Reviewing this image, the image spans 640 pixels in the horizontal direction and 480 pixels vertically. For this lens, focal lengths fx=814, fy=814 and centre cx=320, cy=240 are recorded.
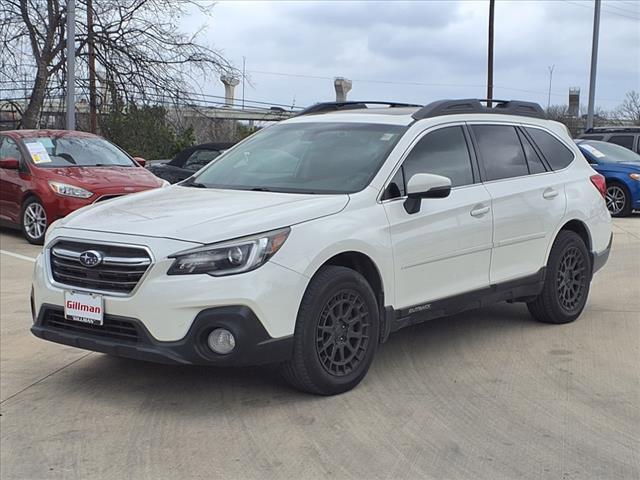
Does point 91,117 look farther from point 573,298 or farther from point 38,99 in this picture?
point 573,298

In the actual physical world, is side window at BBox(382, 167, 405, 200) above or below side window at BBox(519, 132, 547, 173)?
below

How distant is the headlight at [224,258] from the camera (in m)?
4.23

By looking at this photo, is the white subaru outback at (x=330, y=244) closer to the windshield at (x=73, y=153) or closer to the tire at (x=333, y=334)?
the tire at (x=333, y=334)

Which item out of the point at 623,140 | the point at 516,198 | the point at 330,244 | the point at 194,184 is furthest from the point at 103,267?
the point at 623,140

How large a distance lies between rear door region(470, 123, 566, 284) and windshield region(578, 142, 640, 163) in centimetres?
1010

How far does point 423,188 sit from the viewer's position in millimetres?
4980

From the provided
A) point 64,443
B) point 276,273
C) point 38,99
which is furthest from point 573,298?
point 38,99

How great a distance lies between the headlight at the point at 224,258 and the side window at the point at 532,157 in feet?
9.53

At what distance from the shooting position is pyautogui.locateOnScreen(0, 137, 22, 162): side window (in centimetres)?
1169

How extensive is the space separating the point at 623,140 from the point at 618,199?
10.8 ft

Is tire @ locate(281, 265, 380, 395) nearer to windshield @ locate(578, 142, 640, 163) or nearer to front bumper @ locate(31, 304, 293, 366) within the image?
front bumper @ locate(31, 304, 293, 366)

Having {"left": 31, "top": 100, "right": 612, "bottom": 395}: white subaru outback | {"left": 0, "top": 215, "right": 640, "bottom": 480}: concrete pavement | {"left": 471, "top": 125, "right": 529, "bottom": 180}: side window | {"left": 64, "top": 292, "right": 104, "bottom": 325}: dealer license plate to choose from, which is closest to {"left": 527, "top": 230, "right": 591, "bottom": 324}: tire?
{"left": 31, "top": 100, "right": 612, "bottom": 395}: white subaru outback

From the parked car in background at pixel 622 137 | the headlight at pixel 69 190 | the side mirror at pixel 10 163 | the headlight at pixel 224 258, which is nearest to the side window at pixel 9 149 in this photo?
the side mirror at pixel 10 163

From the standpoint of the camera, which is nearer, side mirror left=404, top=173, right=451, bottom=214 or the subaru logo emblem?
the subaru logo emblem
